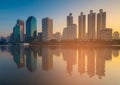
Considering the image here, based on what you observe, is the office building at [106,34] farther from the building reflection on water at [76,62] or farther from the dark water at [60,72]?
the dark water at [60,72]

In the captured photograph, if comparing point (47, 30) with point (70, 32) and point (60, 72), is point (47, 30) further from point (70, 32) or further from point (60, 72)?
point (60, 72)

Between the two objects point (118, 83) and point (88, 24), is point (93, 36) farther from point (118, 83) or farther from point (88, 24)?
point (118, 83)

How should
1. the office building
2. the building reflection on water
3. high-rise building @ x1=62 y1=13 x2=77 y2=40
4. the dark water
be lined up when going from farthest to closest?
1. high-rise building @ x1=62 y1=13 x2=77 y2=40
2. the office building
3. the building reflection on water
4. the dark water

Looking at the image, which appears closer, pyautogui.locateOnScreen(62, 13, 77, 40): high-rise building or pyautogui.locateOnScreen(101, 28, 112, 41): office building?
pyautogui.locateOnScreen(101, 28, 112, 41): office building

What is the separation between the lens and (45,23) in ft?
572

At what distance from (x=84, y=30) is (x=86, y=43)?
53.3m

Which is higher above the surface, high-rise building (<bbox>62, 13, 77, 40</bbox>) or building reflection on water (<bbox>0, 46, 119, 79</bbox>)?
high-rise building (<bbox>62, 13, 77, 40</bbox>)

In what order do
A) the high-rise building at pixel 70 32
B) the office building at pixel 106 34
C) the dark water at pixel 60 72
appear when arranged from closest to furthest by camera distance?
1. the dark water at pixel 60 72
2. the office building at pixel 106 34
3. the high-rise building at pixel 70 32

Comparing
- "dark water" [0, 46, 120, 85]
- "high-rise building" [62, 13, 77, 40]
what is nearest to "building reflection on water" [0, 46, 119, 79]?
"dark water" [0, 46, 120, 85]

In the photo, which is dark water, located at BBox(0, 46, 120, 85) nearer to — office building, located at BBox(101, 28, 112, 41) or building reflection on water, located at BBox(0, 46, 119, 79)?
building reflection on water, located at BBox(0, 46, 119, 79)

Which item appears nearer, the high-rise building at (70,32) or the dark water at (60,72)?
the dark water at (60,72)

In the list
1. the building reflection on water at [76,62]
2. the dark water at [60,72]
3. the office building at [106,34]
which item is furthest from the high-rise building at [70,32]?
the dark water at [60,72]

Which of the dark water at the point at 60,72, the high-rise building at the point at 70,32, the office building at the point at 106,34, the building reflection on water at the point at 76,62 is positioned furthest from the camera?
the high-rise building at the point at 70,32

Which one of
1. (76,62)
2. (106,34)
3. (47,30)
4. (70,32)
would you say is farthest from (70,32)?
(76,62)
